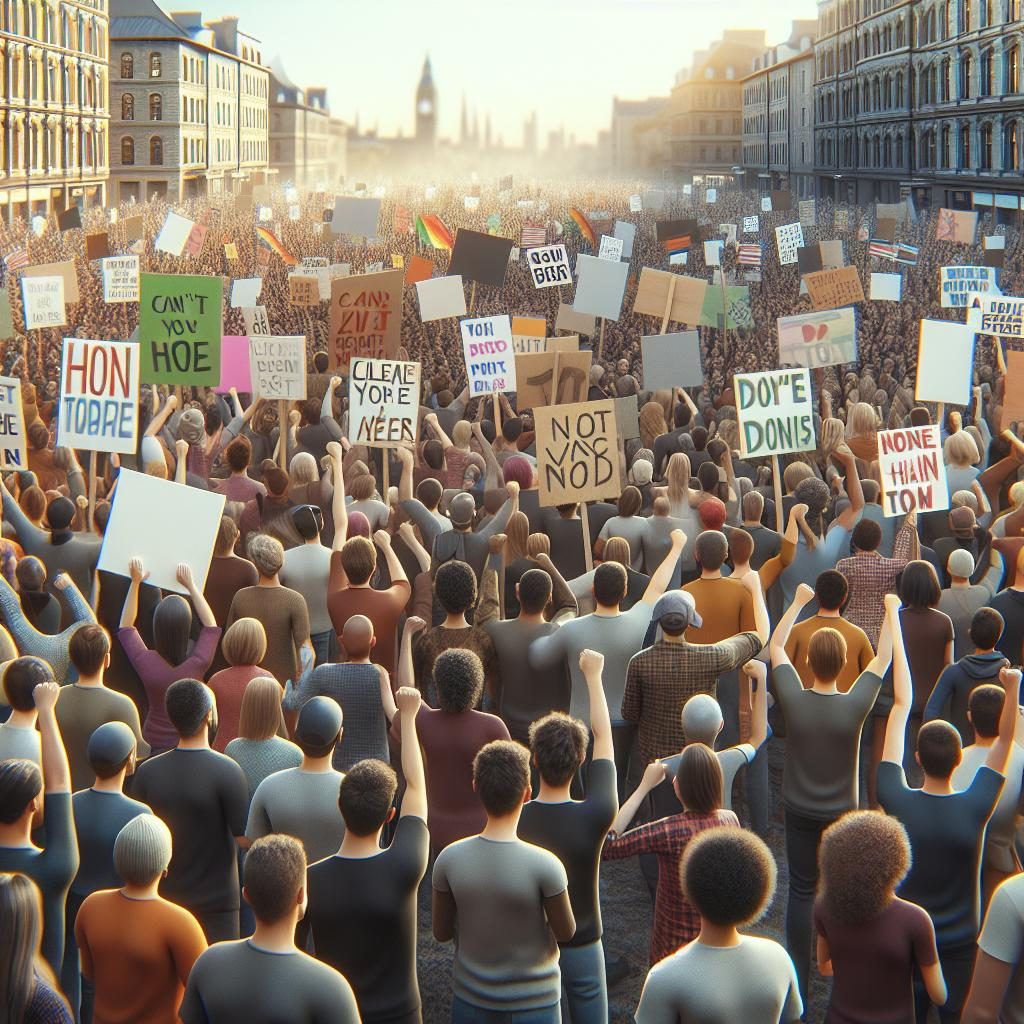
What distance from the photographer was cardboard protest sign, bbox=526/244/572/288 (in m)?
17.4

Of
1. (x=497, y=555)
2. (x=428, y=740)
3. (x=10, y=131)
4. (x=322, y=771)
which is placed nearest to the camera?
(x=322, y=771)

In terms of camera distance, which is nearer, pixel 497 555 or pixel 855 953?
pixel 855 953

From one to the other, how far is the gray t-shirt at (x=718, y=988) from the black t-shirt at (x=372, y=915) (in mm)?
856

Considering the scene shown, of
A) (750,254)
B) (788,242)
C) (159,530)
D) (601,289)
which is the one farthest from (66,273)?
(788,242)

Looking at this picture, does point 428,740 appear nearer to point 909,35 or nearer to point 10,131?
point 10,131

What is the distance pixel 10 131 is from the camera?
5484 centimetres

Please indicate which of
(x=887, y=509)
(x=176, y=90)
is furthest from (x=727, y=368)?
(x=176, y=90)

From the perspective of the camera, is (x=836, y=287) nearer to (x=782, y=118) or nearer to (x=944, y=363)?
(x=944, y=363)

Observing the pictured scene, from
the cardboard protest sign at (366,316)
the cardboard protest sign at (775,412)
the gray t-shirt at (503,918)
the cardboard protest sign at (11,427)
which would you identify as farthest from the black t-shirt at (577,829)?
the cardboard protest sign at (366,316)

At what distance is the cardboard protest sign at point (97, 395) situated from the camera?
8578mm

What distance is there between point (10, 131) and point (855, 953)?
186ft

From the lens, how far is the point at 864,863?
3930 mm

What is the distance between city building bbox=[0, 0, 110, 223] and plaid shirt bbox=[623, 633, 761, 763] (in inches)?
1982

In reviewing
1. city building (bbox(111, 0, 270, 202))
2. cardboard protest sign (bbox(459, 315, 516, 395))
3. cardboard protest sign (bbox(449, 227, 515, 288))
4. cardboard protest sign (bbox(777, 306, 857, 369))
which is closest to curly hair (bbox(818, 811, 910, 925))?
cardboard protest sign (bbox(459, 315, 516, 395))
